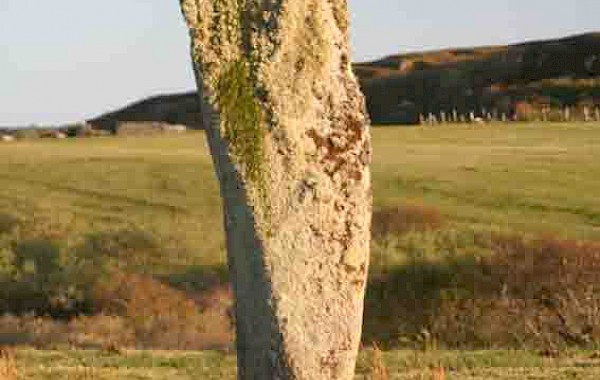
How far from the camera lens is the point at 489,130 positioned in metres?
55.2

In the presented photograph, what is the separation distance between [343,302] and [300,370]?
1.83 feet

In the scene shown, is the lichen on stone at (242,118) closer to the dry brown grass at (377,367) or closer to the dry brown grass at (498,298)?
the dry brown grass at (377,367)

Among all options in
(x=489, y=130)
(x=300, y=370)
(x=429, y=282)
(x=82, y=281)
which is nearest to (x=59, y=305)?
(x=82, y=281)

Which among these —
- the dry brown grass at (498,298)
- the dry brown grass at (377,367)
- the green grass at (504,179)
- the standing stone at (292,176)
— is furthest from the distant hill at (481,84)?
the standing stone at (292,176)

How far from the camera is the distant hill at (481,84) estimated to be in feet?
259

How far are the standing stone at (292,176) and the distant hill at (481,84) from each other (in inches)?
2543

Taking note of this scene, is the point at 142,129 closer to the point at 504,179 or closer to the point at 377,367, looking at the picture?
the point at 504,179

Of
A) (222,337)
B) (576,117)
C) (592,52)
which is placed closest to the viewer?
(222,337)

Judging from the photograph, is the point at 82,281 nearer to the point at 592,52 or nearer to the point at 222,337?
the point at 222,337

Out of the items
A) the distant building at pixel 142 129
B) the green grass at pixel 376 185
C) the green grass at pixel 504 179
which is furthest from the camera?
the distant building at pixel 142 129

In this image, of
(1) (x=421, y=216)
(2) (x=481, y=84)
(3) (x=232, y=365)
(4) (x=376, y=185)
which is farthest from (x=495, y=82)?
(3) (x=232, y=365)

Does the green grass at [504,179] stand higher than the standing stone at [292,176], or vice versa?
the standing stone at [292,176]

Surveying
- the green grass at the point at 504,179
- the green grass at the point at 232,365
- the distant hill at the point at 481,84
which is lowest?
the distant hill at the point at 481,84

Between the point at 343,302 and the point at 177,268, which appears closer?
the point at 343,302
